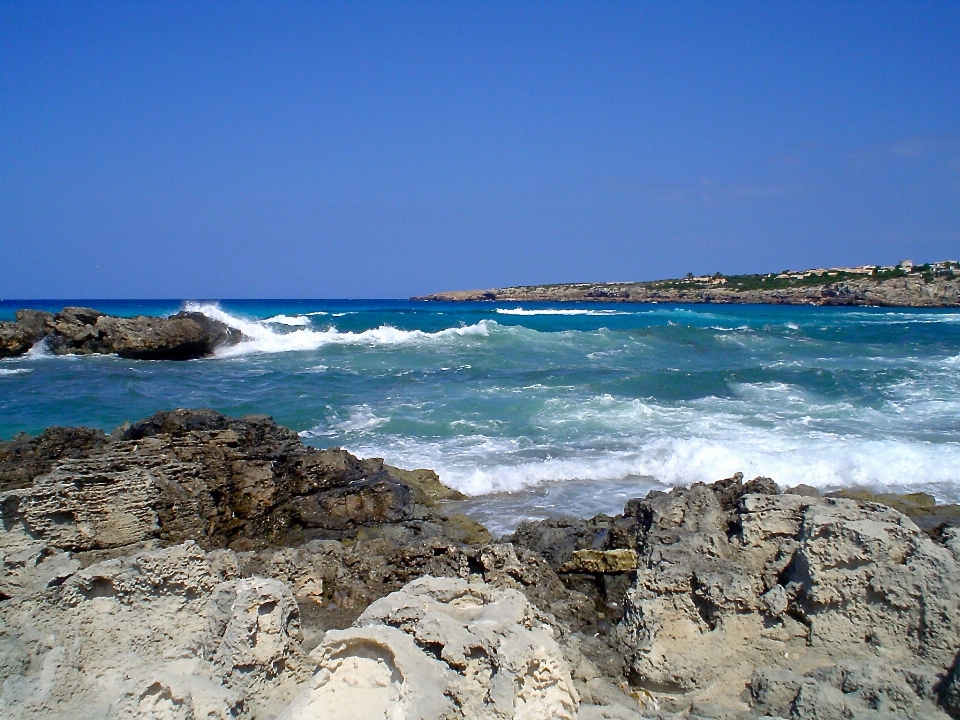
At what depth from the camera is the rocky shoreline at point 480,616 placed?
2527mm

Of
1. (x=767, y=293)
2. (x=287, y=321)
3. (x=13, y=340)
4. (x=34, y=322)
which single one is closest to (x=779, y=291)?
(x=767, y=293)

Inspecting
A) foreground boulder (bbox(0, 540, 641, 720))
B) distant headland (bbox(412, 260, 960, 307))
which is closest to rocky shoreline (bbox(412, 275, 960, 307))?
distant headland (bbox(412, 260, 960, 307))

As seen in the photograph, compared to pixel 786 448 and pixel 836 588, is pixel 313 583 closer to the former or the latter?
pixel 836 588

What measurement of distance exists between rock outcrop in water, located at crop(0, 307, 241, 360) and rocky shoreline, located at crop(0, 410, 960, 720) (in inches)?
719

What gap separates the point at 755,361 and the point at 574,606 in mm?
19728

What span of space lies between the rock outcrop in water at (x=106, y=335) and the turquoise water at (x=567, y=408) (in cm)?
69

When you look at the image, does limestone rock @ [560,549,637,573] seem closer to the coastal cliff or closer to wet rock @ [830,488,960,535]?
wet rock @ [830,488,960,535]

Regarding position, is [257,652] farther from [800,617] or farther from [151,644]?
[800,617]

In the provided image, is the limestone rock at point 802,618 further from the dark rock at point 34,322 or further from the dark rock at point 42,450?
the dark rock at point 34,322

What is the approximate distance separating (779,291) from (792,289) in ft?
4.16

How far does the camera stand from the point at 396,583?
4148 mm

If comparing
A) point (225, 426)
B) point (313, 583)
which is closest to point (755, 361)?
point (225, 426)

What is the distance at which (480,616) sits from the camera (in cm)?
291

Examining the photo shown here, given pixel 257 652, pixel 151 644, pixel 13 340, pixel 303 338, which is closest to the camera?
pixel 257 652
